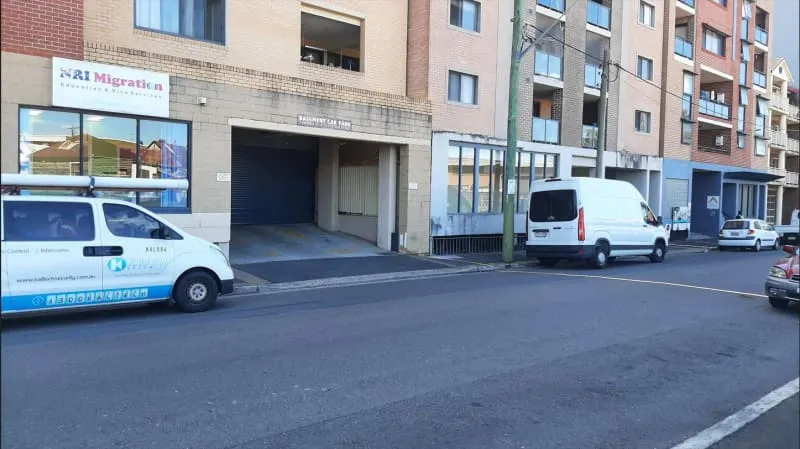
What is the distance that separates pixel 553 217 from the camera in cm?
1827

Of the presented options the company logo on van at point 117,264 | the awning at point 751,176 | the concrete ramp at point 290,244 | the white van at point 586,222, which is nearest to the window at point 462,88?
the white van at point 586,222

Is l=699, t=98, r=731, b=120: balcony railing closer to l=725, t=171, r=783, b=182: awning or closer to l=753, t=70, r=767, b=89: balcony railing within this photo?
l=725, t=171, r=783, b=182: awning

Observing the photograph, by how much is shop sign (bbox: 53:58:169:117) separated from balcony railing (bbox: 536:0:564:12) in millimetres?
15516

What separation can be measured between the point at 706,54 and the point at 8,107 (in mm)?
34910

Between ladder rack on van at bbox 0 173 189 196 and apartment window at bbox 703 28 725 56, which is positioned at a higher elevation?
apartment window at bbox 703 28 725 56

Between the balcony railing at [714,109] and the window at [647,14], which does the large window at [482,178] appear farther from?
the balcony railing at [714,109]

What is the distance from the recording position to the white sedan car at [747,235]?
90.7ft

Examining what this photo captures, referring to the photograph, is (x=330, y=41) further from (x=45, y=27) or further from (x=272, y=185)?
(x=45, y=27)

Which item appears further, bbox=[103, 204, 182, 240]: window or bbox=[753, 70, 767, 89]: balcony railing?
bbox=[753, 70, 767, 89]: balcony railing

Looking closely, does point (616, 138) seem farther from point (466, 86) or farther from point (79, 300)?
point (79, 300)

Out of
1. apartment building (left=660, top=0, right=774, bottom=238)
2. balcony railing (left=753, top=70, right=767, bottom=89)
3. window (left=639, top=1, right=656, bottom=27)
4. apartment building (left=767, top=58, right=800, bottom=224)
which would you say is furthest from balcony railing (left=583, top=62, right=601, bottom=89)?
apartment building (left=767, top=58, right=800, bottom=224)

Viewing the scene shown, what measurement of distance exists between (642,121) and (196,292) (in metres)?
26.4

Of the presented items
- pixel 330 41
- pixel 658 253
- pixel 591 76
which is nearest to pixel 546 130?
pixel 591 76

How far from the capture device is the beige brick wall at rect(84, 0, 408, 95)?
14.2 metres
